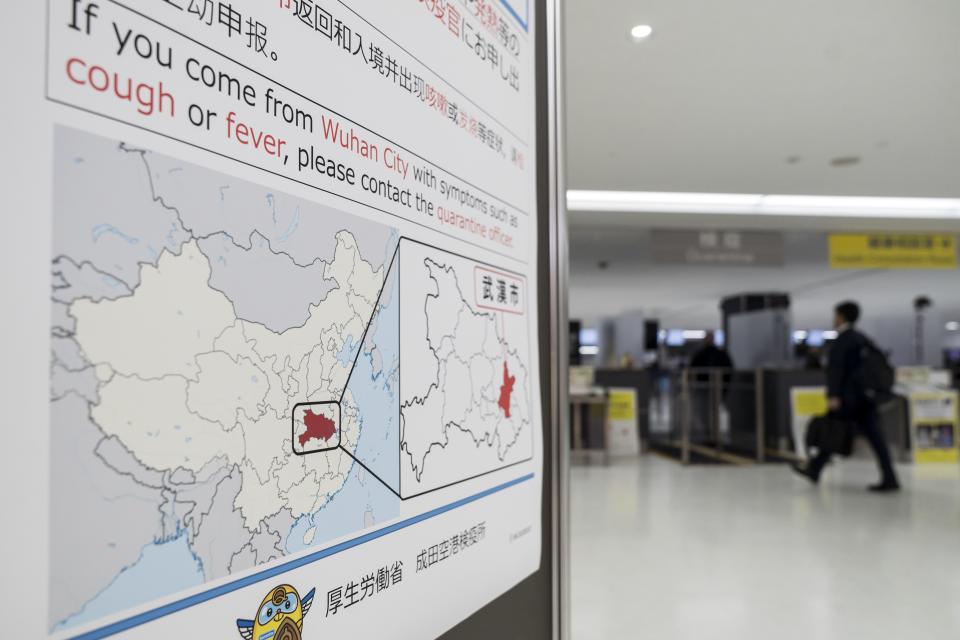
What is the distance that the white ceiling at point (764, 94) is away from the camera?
326cm

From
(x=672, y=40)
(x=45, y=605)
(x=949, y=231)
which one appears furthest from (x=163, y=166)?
(x=949, y=231)

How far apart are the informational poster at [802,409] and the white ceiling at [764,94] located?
8.20 feet

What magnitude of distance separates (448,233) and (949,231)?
881cm

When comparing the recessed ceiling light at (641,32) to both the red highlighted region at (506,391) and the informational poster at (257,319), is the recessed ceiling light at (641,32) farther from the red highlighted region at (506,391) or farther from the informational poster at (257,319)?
the red highlighted region at (506,391)

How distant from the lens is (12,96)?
0.41 m

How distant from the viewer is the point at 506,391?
0.98 meters

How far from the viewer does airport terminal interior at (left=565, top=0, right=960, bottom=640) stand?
10.2ft

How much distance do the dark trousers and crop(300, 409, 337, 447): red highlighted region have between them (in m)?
5.60

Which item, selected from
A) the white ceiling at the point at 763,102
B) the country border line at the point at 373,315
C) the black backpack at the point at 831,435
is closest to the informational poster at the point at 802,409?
the white ceiling at the point at 763,102

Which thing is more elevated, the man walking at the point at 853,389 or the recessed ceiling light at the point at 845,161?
the recessed ceiling light at the point at 845,161

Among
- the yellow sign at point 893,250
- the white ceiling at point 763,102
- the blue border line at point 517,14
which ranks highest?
the white ceiling at point 763,102

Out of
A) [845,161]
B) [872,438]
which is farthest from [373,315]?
[845,161]

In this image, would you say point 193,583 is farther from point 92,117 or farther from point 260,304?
point 92,117

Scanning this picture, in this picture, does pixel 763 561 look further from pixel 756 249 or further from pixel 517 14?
pixel 756 249
